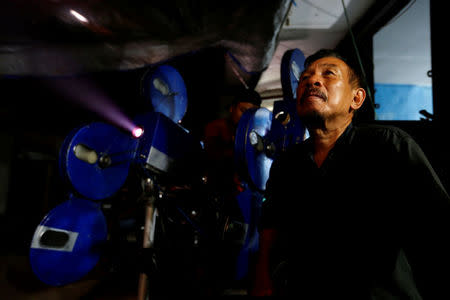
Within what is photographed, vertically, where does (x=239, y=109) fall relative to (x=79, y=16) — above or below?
below

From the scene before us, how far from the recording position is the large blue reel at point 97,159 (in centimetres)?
204

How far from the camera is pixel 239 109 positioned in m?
3.15

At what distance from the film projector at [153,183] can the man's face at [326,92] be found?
2.53ft

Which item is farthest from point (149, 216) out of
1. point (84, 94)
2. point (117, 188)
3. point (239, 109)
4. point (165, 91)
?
point (84, 94)

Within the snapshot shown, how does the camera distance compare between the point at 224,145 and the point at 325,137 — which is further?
the point at 224,145

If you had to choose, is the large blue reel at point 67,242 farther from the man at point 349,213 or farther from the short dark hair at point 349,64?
the short dark hair at point 349,64

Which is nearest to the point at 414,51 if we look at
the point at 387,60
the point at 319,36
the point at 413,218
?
the point at 387,60

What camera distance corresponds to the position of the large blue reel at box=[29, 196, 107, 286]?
1.92 meters

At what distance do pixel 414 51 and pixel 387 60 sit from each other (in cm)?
41

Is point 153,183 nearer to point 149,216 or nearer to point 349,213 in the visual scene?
point 149,216

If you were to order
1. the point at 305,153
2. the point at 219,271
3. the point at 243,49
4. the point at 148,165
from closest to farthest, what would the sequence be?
the point at 305,153, the point at 148,165, the point at 219,271, the point at 243,49

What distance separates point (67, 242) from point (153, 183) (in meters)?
0.88

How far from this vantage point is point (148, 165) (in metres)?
2.10

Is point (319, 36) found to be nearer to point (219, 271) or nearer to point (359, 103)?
point (359, 103)
